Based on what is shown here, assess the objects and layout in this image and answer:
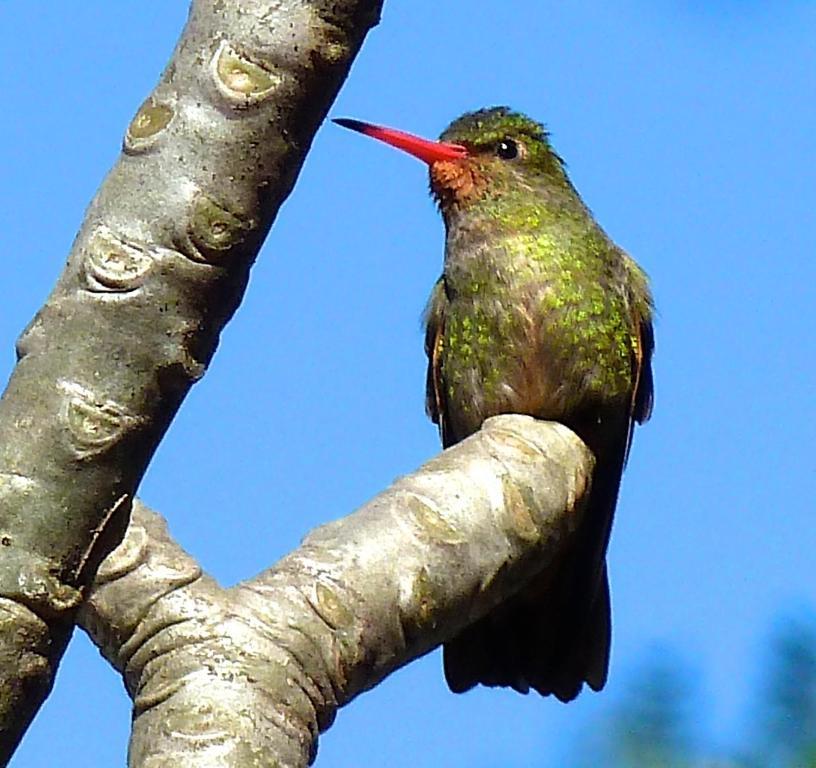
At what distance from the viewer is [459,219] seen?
5.83 m

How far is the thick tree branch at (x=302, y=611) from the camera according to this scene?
238 centimetres

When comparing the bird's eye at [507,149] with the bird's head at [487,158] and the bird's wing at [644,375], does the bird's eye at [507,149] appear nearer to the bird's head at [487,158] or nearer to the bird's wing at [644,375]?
→ the bird's head at [487,158]

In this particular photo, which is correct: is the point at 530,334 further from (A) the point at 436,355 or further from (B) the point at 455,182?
(B) the point at 455,182

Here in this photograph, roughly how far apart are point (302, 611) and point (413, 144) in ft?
11.1

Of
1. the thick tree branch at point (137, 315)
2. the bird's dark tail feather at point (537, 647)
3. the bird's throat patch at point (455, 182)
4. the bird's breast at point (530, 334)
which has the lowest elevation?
the thick tree branch at point (137, 315)

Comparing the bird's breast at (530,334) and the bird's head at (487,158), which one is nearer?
the bird's breast at (530,334)

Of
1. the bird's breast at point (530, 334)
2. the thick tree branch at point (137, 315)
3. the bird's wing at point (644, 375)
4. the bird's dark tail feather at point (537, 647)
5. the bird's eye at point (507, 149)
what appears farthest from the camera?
the bird's eye at point (507, 149)

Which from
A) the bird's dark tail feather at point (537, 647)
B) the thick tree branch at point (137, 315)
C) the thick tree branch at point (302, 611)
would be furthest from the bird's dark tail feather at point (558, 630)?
the thick tree branch at point (137, 315)

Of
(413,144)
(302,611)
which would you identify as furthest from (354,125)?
(302,611)

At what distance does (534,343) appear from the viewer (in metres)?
5.40

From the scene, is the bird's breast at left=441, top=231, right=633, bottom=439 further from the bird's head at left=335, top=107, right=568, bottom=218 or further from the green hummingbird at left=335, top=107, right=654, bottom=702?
the bird's head at left=335, top=107, right=568, bottom=218

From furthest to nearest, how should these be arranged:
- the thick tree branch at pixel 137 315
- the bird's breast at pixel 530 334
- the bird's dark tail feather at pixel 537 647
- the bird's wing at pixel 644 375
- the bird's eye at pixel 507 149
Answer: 1. the bird's eye at pixel 507 149
2. the bird's wing at pixel 644 375
3. the bird's breast at pixel 530 334
4. the bird's dark tail feather at pixel 537 647
5. the thick tree branch at pixel 137 315

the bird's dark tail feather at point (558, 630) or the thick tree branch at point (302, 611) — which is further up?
the bird's dark tail feather at point (558, 630)

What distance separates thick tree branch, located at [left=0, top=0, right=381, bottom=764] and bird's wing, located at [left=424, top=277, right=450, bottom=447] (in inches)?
158
